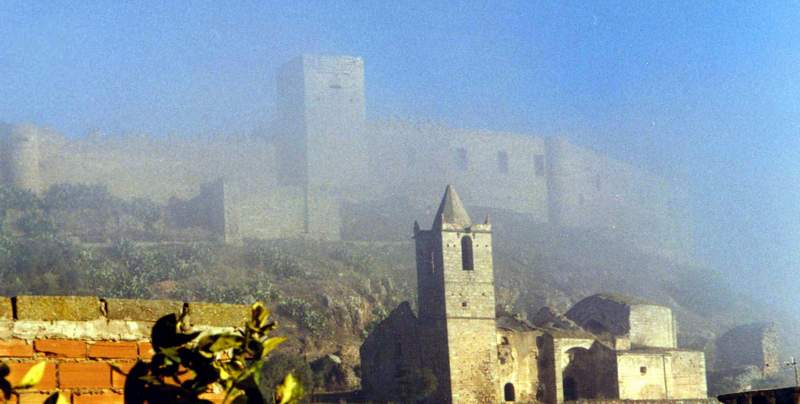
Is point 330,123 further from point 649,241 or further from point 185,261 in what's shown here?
point 649,241

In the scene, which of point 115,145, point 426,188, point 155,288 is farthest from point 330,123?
point 155,288

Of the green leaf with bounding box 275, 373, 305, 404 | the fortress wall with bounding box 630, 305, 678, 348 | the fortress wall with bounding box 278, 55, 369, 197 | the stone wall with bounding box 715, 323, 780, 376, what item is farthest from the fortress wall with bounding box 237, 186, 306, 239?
the green leaf with bounding box 275, 373, 305, 404

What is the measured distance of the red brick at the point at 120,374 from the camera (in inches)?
206

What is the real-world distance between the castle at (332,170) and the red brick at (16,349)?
195 feet

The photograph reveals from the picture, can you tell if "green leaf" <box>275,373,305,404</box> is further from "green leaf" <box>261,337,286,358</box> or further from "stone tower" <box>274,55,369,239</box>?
"stone tower" <box>274,55,369,239</box>

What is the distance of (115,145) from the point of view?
7119 cm

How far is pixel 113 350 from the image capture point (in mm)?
5301

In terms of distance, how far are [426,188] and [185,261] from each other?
97.8 ft

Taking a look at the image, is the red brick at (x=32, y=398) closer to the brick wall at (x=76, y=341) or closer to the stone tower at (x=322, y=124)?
the brick wall at (x=76, y=341)

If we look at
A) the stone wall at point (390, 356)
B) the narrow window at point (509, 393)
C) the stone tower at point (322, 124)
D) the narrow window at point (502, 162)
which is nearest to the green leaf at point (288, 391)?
the stone wall at point (390, 356)

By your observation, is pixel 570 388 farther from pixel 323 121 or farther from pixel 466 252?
pixel 323 121

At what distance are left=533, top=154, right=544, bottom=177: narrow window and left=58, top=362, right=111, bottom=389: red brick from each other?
8644 centimetres

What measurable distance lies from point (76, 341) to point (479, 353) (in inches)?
1532

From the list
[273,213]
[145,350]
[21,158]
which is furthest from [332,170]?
[145,350]
